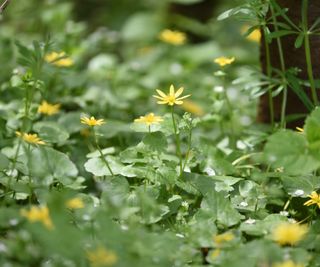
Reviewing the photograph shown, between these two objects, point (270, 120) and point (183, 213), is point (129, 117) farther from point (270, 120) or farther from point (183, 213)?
point (183, 213)

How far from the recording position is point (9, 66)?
2523 millimetres

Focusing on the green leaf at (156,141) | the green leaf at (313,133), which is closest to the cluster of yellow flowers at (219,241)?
the green leaf at (313,133)

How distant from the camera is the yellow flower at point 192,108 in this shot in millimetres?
2633

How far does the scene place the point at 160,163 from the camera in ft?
5.24

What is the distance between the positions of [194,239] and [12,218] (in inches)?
14.0

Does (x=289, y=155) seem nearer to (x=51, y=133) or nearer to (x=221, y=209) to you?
(x=221, y=209)

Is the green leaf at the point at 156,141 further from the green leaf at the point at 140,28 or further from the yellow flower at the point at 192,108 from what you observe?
the green leaf at the point at 140,28

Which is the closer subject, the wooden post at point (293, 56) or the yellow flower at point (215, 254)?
the yellow flower at point (215, 254)

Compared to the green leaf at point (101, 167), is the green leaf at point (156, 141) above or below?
above

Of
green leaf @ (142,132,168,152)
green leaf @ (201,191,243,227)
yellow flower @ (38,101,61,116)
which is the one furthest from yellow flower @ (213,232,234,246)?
yellow flower @ (38,101,61,116)

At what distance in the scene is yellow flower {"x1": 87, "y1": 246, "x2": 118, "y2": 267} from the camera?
1078mm

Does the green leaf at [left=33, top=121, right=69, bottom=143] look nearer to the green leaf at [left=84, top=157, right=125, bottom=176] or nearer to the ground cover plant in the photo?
the ground cover plant

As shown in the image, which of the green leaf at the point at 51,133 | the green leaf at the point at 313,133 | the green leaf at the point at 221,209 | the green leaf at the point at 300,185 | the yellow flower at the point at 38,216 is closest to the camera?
the yellow flower at the point at 38,216

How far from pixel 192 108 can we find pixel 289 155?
137cm
